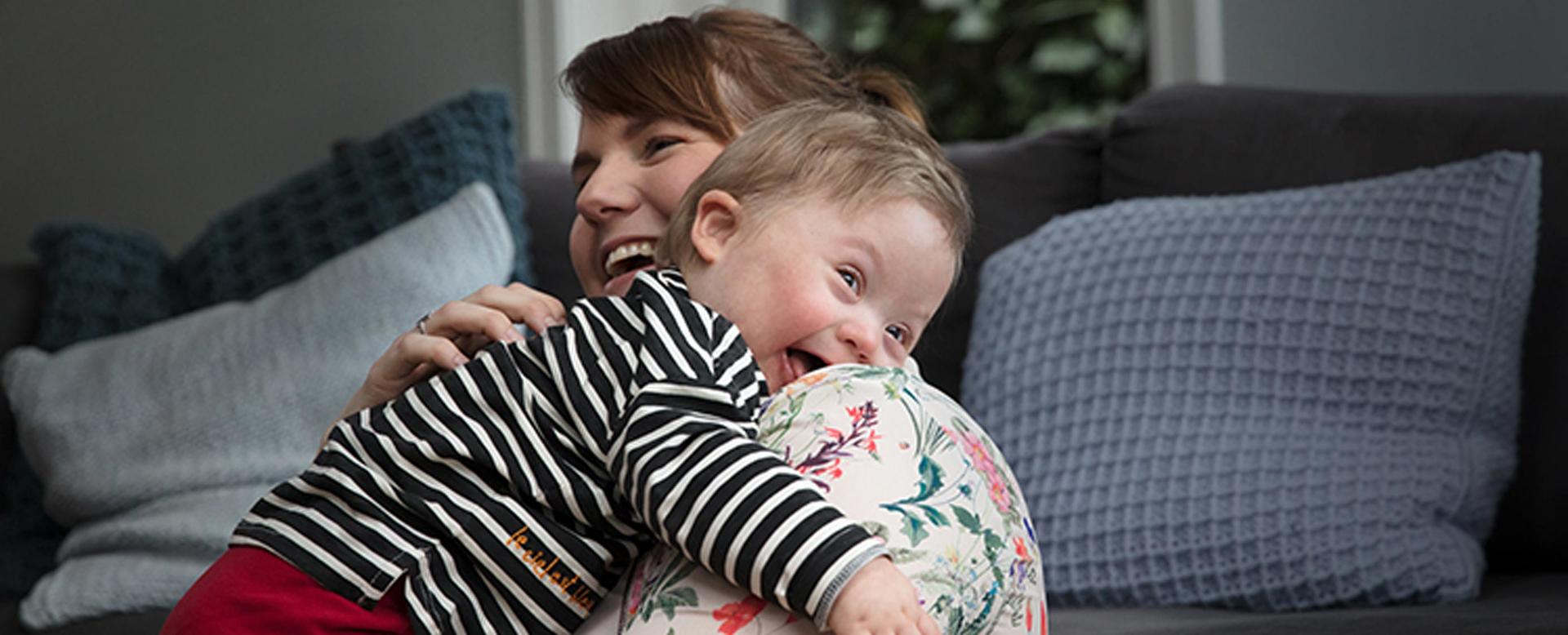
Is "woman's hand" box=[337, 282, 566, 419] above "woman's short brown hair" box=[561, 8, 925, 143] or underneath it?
underneath

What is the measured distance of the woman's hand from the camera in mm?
1104

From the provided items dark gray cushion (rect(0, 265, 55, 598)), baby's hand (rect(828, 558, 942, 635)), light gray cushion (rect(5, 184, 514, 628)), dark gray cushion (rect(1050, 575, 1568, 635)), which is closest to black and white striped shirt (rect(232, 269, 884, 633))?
baby's hand (rect(828, 558, 942, 635))

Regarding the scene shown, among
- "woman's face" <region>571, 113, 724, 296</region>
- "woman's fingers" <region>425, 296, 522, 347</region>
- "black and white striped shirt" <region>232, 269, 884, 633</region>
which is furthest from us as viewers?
"woman's face" <region>571, 113, 724, 296</region>

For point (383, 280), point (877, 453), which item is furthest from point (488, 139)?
point (877, 453)

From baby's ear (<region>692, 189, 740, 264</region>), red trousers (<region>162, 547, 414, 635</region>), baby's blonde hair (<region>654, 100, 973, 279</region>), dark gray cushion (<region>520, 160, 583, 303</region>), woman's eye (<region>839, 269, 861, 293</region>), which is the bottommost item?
dark gray cushion (<region>520, 160, 583, 303</region>)

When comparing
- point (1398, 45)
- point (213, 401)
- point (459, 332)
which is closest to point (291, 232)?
point (213, 401)

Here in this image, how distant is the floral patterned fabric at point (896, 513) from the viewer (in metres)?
Result: 0.83

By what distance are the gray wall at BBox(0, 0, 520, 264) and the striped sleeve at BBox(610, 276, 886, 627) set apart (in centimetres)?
216

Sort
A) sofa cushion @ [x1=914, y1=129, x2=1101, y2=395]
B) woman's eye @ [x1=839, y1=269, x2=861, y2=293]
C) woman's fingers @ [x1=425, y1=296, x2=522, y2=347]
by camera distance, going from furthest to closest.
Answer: sofa cushion @ [x1=914, y1=129, x2=1101, y2=395], woman's fingers @ [x1=425, y1=296, x2=522, y2=347], woman's eye @ [x1=839, y1=269, x2=861, y2=293]

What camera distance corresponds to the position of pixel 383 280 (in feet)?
6.34

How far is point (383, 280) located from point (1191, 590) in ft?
3.51

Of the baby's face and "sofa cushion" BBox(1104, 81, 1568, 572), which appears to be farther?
"sofa cushion" BBox(1104, 81, 1568, 572)

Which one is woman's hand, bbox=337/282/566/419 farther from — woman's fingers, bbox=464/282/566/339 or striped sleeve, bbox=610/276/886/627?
striped sleeve, bbox=610/276/886/627

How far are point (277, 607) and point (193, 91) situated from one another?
238 cm
